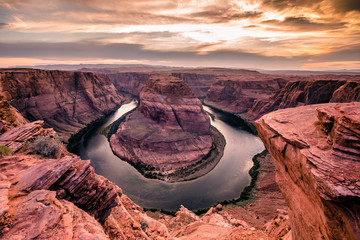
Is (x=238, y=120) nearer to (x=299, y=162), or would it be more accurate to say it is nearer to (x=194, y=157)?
(x=194, y=157)

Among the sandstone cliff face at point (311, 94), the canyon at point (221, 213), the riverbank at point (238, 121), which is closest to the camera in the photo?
the canyon at point (221, 213)

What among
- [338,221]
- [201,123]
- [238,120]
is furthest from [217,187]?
[238,120]

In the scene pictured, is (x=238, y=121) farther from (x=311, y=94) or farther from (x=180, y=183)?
(x=180, y=183)

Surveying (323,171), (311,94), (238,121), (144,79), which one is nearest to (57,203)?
(323,171)

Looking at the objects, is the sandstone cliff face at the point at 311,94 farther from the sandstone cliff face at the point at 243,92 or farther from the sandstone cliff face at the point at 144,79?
the sandstone cliff face at the point at 144,79

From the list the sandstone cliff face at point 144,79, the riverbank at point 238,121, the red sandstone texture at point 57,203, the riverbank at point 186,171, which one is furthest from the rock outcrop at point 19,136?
the sandstone cliff face at point 144,79
